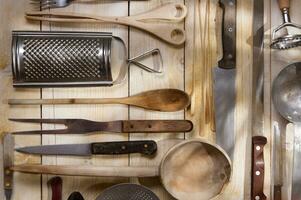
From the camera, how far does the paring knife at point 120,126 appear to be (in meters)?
1.29

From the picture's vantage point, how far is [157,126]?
130 cm

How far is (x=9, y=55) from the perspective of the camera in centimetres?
130

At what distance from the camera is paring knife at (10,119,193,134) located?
4.23ft

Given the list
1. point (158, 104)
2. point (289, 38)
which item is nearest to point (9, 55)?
point (158, 104)

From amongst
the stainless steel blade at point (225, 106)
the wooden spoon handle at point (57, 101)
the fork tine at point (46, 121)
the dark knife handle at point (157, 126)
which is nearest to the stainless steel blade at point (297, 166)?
the stainless steel blade at point (225, 106)

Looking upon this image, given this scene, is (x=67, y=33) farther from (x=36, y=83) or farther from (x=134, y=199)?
(x=134, y=199)

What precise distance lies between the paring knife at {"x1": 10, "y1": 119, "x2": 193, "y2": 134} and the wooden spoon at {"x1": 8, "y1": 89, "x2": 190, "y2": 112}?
43 mm

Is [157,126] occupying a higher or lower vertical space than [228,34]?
lower

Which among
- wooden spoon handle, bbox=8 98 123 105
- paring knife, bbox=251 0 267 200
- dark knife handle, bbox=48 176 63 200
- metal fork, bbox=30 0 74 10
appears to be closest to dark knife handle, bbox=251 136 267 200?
paring knife, bbox=251 0 267 200

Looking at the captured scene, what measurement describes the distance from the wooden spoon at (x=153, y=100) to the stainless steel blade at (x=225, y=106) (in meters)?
0.09

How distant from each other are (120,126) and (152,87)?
15 cm

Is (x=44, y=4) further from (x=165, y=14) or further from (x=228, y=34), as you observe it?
(x=228, y=34)

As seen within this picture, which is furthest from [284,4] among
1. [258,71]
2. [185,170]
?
[185,170]

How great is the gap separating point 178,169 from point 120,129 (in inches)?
8.0
